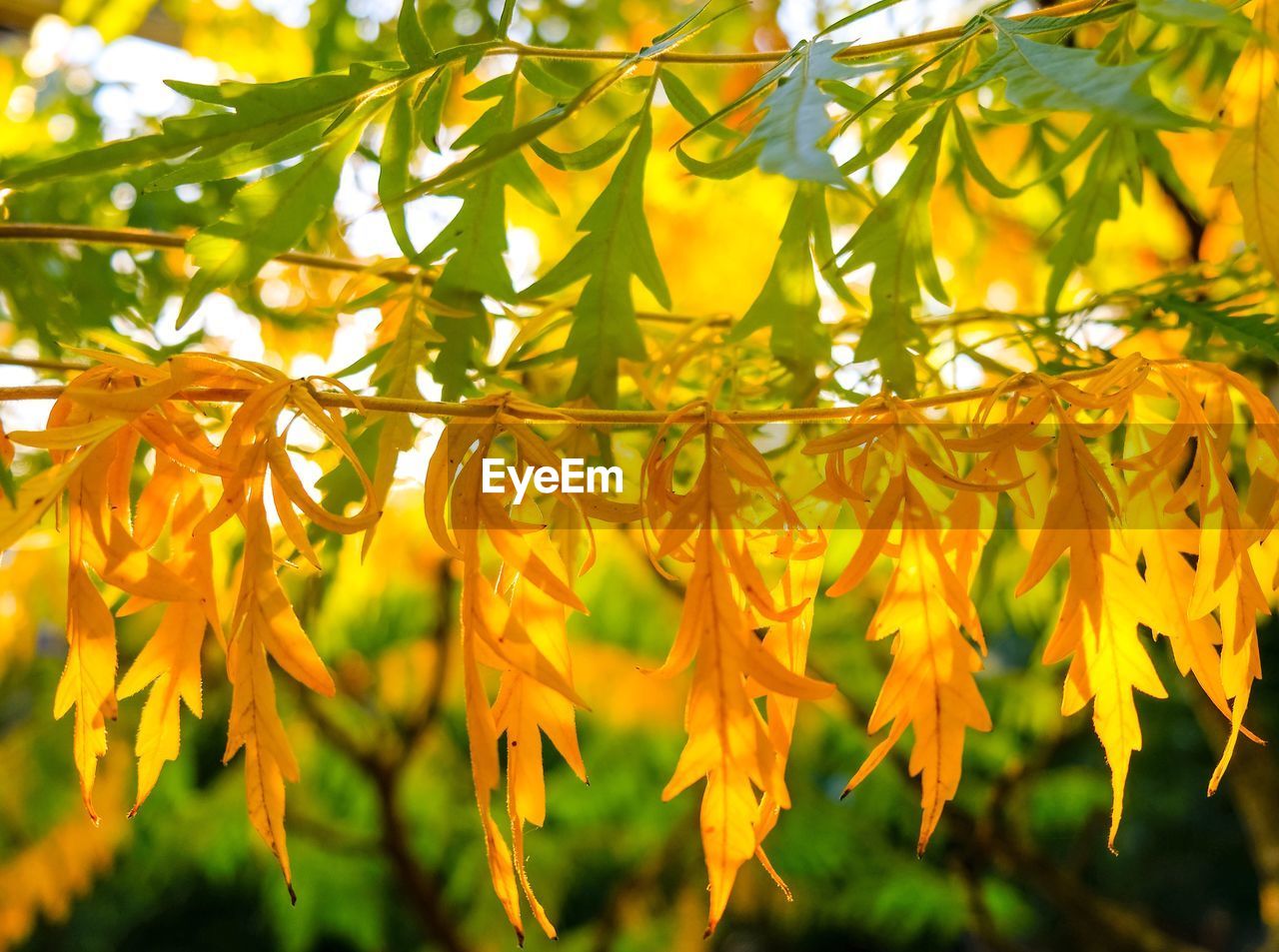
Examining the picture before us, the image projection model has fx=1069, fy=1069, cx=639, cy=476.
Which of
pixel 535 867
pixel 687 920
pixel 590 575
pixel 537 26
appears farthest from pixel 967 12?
pixel 535 867

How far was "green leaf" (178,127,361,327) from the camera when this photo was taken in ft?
1.04

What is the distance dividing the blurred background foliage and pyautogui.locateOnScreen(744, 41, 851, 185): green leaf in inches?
5.8

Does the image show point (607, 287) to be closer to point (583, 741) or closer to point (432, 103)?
point (432, 103)

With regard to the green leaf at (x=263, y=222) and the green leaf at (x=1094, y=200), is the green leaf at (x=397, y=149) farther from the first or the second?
the green leaf at (x=1094, y=200)

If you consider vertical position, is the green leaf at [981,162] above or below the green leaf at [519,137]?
above

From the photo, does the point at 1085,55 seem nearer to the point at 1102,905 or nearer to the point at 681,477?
the point at 681,477

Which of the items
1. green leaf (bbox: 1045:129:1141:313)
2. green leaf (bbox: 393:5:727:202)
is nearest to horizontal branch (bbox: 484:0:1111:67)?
green leaf (bbox: 393:5:727:202)

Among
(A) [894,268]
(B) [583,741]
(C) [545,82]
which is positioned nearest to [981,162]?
(A) [894,268]

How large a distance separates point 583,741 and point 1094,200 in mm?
1846

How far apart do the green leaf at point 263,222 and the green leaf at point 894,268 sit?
176 millimetres

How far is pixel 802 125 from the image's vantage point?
24 centimetres

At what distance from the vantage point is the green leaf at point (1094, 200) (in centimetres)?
44

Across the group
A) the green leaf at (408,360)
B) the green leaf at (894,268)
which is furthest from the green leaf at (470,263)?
the green leaf at (894,268)

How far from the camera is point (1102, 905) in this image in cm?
97
